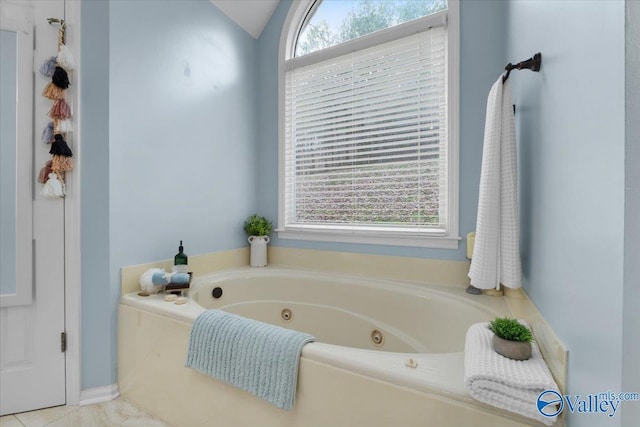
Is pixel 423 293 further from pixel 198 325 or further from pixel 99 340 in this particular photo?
pixel 99 340

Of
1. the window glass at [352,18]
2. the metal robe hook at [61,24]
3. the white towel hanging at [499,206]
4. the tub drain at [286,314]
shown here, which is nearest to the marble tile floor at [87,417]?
the tub drain at [286,314]

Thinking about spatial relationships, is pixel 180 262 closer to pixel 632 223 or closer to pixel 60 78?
pixel 60 78

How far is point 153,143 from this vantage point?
5.98 feet

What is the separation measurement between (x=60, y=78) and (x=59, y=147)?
340 mm

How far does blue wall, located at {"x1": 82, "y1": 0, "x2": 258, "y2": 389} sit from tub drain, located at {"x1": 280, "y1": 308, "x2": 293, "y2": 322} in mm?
630

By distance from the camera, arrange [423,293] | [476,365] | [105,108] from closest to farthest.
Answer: [476,365]
[105,108]
[423,293]

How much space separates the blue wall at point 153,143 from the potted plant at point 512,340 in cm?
176

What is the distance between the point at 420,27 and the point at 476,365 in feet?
6.19

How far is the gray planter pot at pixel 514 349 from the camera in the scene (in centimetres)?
86

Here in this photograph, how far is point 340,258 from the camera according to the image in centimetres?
219

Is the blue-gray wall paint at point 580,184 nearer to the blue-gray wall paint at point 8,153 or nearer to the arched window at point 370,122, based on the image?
the arched window at point 370,122

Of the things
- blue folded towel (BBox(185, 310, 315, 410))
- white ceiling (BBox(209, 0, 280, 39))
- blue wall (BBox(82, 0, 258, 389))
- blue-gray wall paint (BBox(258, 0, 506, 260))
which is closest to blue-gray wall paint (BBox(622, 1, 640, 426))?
blue folded towel (BBox(185, 310, 315, 410))

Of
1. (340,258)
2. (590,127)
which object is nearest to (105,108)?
(340,258)
